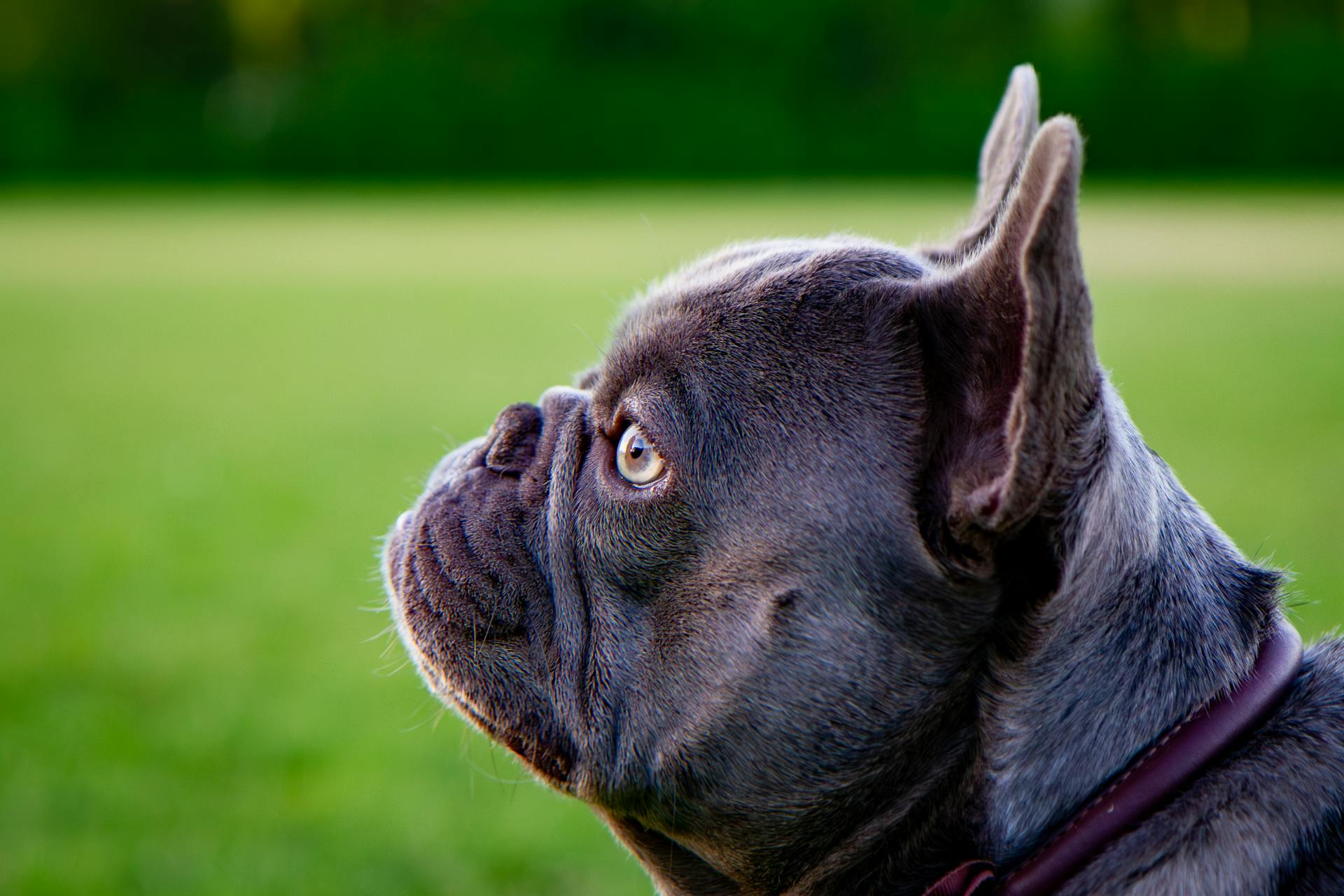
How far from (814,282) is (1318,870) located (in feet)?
5.23

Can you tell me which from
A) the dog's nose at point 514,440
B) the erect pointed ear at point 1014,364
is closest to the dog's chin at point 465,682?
the dog's nose at point 514,440

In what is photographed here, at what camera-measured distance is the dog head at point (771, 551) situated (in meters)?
2.57

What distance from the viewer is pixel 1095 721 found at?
8.21ft

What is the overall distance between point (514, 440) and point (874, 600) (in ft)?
3.88

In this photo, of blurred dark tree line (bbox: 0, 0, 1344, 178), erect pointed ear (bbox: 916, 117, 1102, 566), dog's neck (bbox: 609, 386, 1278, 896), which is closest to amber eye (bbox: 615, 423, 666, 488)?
erect pointed ear (bbox: 916, 117, 1102, 566)

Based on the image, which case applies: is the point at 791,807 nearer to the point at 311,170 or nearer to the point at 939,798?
the point at 939,798

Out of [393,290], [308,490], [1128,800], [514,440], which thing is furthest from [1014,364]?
[393,290]

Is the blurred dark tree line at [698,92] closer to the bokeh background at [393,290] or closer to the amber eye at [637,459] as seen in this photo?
the bokeh background at [393,290]

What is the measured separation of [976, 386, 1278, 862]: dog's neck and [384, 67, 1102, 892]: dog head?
0.07 meters

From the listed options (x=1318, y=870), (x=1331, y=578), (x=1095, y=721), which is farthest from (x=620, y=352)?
(x=1331, y=578)

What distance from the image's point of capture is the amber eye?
2.96m

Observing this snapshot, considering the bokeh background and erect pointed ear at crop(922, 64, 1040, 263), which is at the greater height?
erect pointed ear at crop(922, 64, 1040, 263)

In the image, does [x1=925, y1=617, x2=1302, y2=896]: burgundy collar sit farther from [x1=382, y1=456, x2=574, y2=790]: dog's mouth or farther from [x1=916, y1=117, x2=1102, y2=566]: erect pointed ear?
[x1=382, y1=456, x2=574, y2=790]: dog's mouth

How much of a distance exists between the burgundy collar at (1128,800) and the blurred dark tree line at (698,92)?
39573 millimetres
